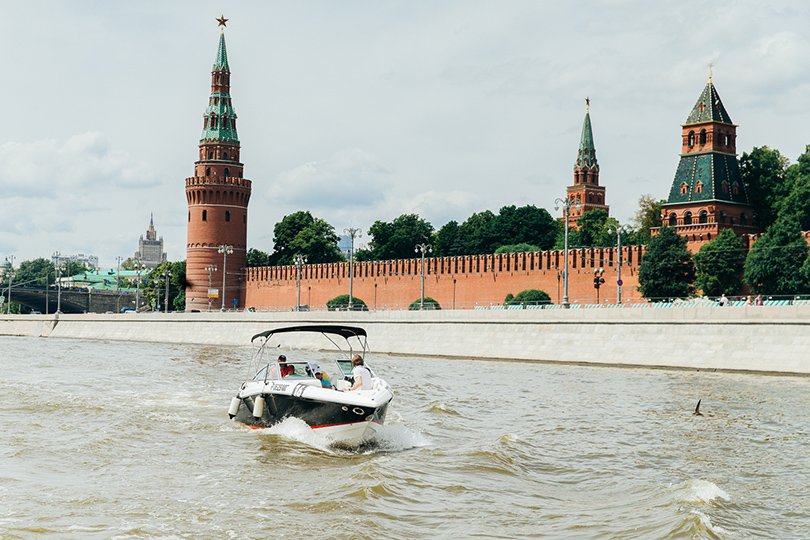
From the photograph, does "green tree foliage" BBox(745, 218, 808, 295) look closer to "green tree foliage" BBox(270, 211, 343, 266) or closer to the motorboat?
the motorboat

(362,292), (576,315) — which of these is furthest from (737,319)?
(362,292)

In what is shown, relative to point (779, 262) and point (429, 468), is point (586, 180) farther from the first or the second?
point (429, 468)

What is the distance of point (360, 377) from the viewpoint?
45.9ft

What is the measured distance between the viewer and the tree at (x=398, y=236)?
8769 cm

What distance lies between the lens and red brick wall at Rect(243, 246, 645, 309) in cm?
5688

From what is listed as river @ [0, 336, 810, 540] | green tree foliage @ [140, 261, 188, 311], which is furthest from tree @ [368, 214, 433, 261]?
river @ [0, 336, 810, 540]

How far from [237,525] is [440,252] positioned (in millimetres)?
82307

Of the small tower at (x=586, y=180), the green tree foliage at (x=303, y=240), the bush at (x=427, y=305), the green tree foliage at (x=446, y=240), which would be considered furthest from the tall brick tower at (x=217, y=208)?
the small tower at (x=586, y=180)

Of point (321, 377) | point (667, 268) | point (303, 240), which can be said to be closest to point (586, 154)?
point (303, 240)

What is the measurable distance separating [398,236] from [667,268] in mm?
38579

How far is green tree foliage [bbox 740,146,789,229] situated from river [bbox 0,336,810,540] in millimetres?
40026

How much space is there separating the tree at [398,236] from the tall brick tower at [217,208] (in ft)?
43.7

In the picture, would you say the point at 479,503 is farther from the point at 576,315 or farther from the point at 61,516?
the point at 576,315

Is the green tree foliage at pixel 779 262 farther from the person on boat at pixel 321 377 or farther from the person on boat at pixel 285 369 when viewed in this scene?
the person on boat at pixel 285 369
